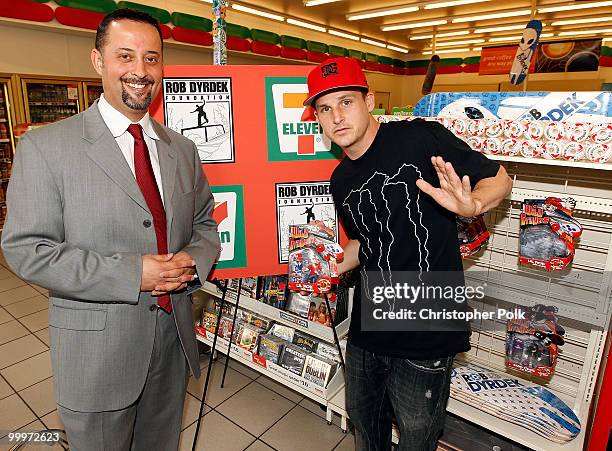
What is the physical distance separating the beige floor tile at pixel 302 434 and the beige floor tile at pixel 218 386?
502 mm

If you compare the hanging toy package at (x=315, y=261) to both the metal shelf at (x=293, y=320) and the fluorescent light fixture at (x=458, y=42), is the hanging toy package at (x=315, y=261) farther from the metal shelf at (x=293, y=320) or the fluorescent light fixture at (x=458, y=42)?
the fluorescent light fixture at (x=458, y=42)

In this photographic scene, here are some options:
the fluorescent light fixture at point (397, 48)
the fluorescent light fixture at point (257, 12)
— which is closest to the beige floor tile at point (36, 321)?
the fluorescent light fixture at point (257, 12)

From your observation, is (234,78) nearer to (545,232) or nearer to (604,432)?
(545,232)

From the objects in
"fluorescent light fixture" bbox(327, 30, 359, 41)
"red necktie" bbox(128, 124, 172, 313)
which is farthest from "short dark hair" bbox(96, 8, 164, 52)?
"fluorescent light fixture" bbox(327, 30, 359, 41)

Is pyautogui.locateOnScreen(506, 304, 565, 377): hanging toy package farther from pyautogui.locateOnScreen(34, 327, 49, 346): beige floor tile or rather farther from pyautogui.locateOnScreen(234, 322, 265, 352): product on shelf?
pyautogui.locateOnScreen(34, 327, 49, 346): beige floor tile

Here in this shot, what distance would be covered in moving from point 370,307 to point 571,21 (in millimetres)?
11704

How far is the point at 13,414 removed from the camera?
281cm

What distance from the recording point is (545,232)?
5.86 ft

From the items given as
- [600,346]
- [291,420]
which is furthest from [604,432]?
[291,420]

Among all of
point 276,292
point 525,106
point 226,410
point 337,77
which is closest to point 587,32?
point 525,106

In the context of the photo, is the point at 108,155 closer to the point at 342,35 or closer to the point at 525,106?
the point at 525,106

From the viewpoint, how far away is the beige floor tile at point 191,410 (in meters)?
2.76

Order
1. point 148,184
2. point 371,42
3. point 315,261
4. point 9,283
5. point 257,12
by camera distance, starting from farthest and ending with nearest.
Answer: point 371,42 < point 257,12 < point 9,283 < point 315,261 < point 148,184

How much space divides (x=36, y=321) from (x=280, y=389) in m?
2.76
